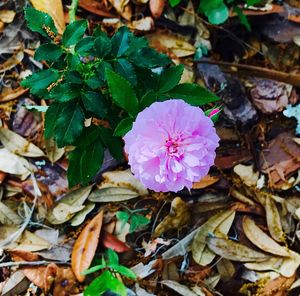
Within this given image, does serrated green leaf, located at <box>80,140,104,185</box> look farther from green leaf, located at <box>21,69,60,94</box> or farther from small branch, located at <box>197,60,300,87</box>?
small branch, located at <box>197,60,300,87</box>

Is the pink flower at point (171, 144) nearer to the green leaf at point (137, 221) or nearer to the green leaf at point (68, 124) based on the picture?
the green leaf at point (68, 124)

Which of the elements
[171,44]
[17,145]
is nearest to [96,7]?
[171,44]

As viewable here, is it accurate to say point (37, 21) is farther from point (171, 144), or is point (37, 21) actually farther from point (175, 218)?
point (175, 218)

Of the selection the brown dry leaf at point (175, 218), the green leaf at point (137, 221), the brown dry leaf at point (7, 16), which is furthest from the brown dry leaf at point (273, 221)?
the brown dry leaf at point (7, 16)

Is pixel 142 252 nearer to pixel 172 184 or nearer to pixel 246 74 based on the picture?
pixel 172 184

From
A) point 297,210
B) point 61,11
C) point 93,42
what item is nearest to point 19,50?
point 61,11

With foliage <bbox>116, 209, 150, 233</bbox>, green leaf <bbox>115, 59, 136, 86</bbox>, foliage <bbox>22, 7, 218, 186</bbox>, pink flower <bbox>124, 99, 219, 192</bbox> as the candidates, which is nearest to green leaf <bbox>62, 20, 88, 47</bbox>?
foliage <bbox>22, 7, 218, 186</bbox>
